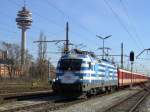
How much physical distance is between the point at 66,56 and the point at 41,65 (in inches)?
2654

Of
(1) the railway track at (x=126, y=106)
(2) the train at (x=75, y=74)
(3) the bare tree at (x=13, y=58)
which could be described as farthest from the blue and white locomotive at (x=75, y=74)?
(3) the bare tree at (x=13, y=58)

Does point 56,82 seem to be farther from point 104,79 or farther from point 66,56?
point 104,79

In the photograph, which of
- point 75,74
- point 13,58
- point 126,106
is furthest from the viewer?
point 13,58

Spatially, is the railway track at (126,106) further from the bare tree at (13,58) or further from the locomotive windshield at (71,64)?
the bare tree at (13,58)

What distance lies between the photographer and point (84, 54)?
3086cm

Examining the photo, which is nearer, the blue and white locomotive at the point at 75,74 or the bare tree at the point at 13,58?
the blue and white locomotive at the point at 75,74

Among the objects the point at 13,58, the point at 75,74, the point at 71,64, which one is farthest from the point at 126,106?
the point at 13,58

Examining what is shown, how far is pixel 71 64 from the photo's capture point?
98.5 feet

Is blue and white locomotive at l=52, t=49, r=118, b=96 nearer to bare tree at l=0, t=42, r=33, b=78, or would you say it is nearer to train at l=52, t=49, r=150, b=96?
train at l=52, t=49, r=150, b=96

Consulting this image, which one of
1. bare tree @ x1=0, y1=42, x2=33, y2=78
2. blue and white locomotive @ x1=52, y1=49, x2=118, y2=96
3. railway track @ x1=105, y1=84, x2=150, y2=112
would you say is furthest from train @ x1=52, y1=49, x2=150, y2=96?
bare tree @ x1=0, y1=42, x2=33, y2=78

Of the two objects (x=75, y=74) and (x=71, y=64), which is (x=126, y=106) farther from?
(x=71, y=64)

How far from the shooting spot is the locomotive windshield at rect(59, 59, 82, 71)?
97.8 ft

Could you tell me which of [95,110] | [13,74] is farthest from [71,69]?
[13,74]

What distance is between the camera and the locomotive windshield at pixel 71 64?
29.8 m
